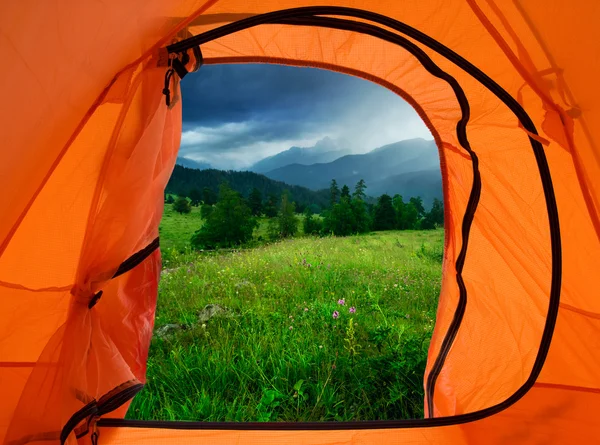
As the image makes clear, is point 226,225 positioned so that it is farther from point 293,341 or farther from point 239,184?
point 293,341

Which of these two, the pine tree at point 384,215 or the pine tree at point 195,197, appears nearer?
the pine tree at point 384,215

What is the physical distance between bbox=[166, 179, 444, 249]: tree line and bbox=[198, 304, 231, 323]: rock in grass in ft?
8.81

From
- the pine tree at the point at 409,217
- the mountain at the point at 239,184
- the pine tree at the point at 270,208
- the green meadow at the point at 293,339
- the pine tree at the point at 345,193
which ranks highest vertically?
the mountain at the point at 239,184

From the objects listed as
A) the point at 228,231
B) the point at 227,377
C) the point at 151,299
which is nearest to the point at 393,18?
the point at 151,299

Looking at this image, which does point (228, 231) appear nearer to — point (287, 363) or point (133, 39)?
point (287, 363)

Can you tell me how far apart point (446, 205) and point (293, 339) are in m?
1.08

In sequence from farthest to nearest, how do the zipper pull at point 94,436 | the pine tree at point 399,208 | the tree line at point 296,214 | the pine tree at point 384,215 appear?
the pine tree at point 399,208 < the pine tree at point 384,215 < the tree line at point 296,214 < the zipper pull at point 94,436

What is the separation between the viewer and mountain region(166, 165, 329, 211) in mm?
6410

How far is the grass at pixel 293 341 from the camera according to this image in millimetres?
1943

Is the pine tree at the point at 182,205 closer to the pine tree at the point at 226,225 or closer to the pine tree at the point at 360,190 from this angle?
the pine tree at the point at 226,225

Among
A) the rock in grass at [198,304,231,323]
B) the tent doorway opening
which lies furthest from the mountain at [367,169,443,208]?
the rock in grass at [198,304,231,323]

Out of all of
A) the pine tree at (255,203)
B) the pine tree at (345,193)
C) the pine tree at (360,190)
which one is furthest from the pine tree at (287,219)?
the pine tree at (360,190)

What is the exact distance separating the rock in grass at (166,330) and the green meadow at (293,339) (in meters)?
0.02

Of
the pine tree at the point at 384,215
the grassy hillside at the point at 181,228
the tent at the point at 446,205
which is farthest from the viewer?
the pine tree at the point at 384,215
